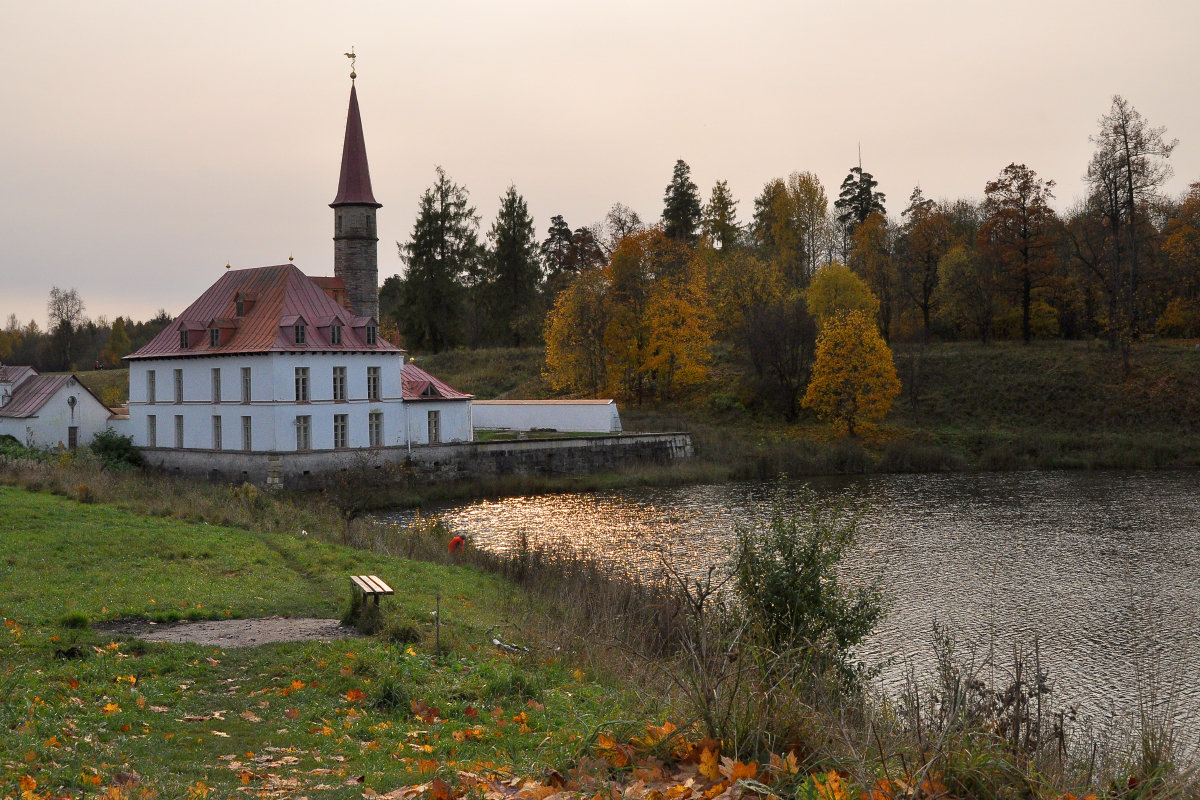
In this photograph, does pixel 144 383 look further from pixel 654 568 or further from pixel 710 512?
pixel 654 568

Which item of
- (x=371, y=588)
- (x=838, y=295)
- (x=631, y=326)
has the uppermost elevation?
(x=838, y=295)

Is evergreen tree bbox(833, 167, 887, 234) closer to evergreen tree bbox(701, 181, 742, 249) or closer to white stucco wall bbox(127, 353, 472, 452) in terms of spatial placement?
evergreen tree bbox(701, 181, 742, 249)

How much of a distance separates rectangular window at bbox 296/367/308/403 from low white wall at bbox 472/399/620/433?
1255cm

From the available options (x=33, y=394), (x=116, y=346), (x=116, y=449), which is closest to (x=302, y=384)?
(x=116, y=449)

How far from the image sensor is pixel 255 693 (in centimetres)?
909

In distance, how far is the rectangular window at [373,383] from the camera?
37219 millimetres

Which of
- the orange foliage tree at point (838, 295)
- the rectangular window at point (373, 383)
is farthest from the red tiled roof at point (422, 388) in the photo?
the orange foliage tree at point (838, 295)

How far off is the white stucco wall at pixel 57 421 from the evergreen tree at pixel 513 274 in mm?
31876

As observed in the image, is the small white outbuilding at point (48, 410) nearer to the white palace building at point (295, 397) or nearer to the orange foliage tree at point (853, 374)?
the white palace building at point (295, 397)

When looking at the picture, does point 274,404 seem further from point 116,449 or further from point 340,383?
point 116,449

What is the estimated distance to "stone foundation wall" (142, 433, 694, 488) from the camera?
1382 inches

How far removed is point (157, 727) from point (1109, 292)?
57.0 meters

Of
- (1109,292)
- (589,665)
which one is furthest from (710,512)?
(1109,292)

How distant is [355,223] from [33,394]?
1410 centimetres
